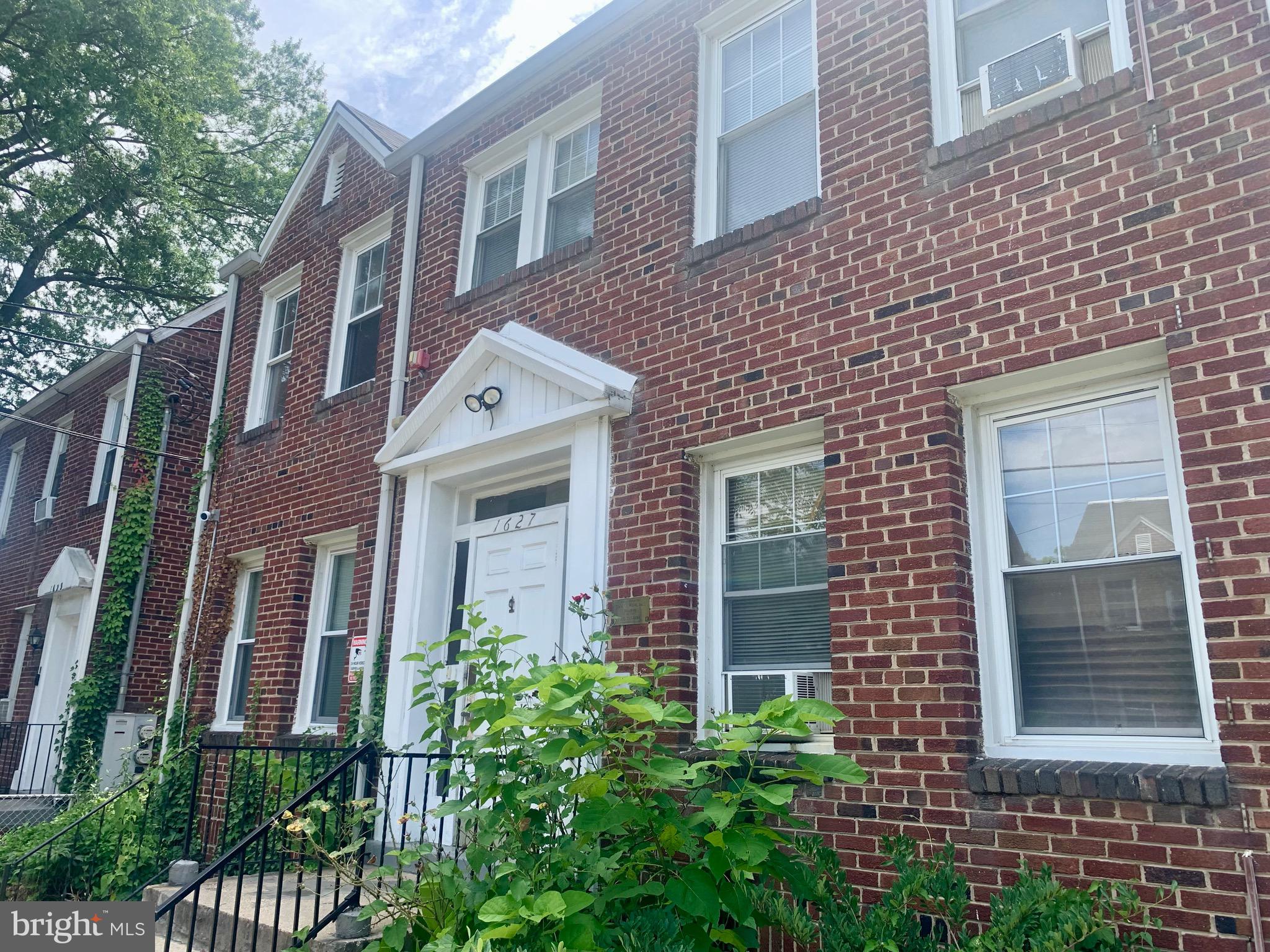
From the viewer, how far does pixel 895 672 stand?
435 centimetres

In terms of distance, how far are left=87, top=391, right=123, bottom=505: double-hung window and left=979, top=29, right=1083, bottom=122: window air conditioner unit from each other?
1221 cm

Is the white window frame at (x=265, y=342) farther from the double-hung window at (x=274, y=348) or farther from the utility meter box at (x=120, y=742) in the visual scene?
the utility meter box at (x=120, y=742)

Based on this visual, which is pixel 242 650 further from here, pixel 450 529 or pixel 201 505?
pixel 450 529

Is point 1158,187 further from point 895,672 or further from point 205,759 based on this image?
point 205,759

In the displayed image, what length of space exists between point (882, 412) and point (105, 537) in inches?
424

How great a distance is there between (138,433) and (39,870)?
6.49m

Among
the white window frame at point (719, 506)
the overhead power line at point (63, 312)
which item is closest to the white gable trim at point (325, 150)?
the white window frame at point (719, 506)

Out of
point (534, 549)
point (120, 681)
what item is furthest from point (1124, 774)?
point (120, 681)

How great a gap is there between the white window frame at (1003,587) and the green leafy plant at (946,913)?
0.53m

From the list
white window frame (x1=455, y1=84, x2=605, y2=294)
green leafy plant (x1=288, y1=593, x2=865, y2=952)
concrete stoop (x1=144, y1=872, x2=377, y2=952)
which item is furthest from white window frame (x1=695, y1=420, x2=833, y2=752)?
white window frame (x1=455, y1=84, x2=605, y2=294)

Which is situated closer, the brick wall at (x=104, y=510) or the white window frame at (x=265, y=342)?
the white window frame at (x=265, y=342)

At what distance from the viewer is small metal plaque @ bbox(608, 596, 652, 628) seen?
540 centimetres

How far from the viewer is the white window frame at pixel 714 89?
6.02 meters

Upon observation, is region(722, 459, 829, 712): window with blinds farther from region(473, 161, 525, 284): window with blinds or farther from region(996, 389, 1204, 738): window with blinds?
region(473, 161, 525, 284): window with blinds
